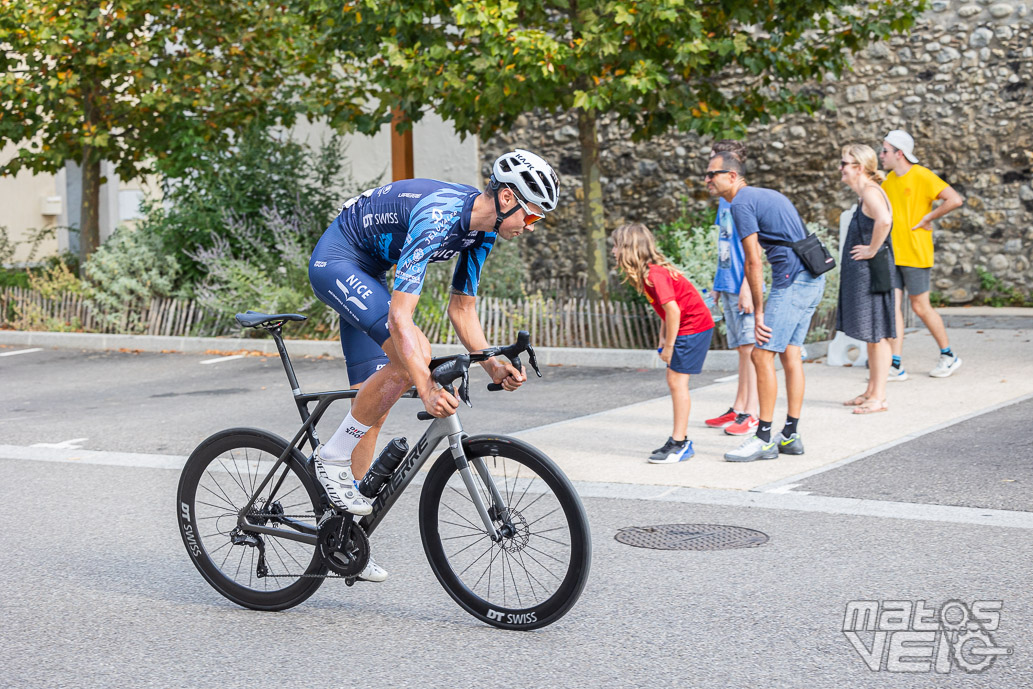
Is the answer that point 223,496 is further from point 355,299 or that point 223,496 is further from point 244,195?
point 244,195

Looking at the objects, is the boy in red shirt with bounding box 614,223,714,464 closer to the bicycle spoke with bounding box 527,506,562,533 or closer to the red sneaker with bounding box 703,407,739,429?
the red sneaker with bounding box 703,407,739,429

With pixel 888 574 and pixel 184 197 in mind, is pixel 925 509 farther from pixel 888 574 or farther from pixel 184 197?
pixel 184 197

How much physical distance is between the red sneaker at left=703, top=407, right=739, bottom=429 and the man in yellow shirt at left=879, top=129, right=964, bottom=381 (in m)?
2.24

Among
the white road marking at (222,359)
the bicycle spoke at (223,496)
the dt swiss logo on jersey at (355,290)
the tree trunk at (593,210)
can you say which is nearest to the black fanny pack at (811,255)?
the dt swiss logo on jersey at (355,290)

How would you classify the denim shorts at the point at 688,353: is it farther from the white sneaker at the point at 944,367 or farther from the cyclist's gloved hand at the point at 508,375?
the white sneaker at the point at 944,367

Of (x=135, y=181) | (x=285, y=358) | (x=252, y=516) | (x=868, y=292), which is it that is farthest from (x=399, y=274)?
(x=135, y=181)

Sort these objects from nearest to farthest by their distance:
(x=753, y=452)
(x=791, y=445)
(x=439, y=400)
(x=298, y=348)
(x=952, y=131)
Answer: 1. (x=439, y=400)
2. (x=753, y=452)
3. (x=791, y=445)
4. (x=298, y=348)
5. (x=952, y=131)

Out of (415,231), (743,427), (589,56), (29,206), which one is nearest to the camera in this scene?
(415,231)

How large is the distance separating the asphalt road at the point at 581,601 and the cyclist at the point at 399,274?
547mm

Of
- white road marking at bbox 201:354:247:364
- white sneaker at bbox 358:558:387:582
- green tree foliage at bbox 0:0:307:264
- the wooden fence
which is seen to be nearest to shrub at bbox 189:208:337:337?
the wooden fence

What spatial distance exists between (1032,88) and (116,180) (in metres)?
17.1

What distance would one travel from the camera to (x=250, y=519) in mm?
5066

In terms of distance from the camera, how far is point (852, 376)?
10922 mm

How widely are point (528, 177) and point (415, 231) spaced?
0.44m
